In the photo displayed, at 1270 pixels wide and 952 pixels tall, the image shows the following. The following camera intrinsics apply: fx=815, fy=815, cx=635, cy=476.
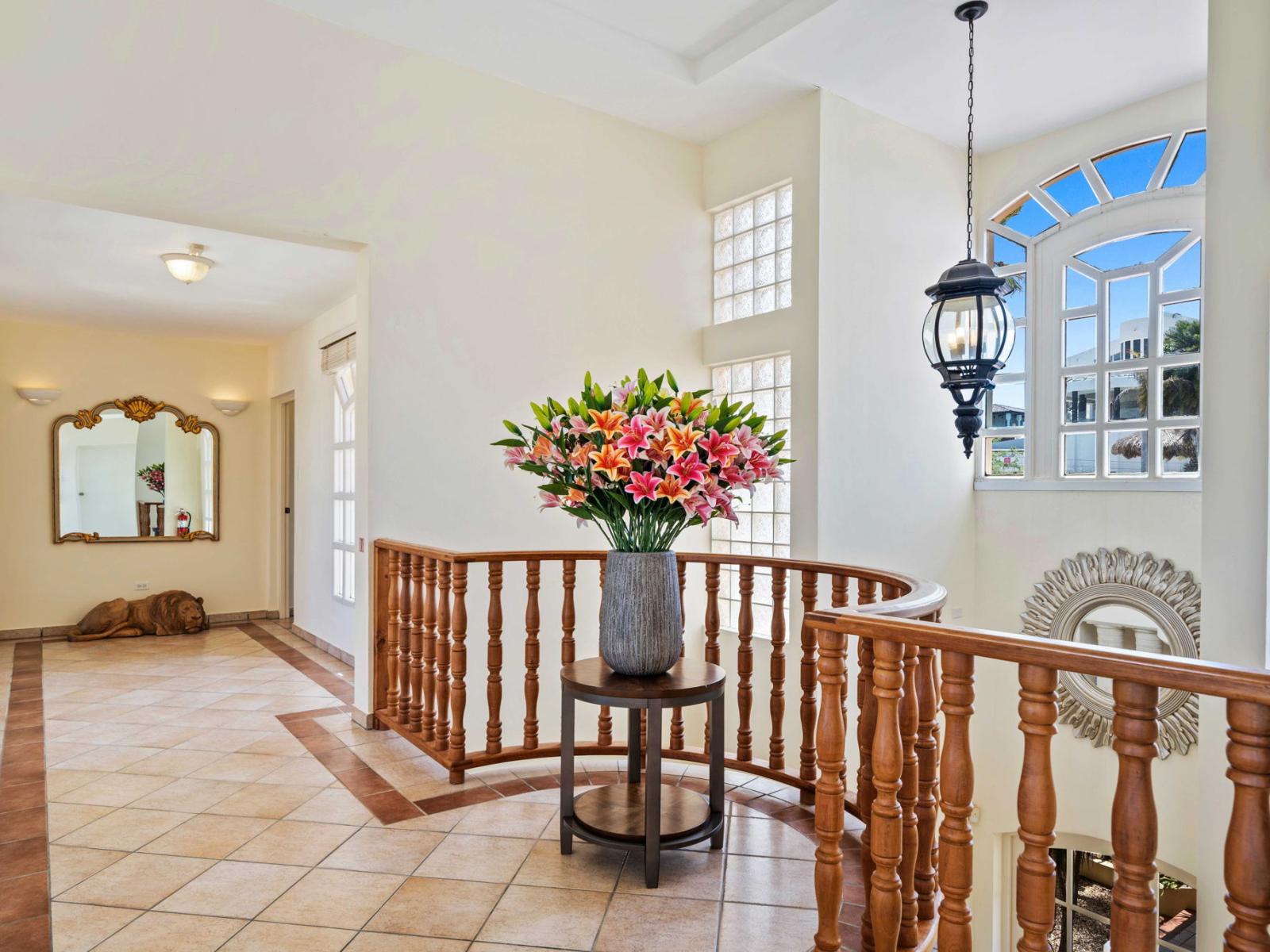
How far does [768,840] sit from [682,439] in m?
1.36

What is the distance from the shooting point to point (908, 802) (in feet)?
6.36

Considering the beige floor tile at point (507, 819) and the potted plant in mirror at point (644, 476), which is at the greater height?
the potted plant in mirror at point (644, 476)

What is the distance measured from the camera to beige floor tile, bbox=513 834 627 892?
7.76 feet

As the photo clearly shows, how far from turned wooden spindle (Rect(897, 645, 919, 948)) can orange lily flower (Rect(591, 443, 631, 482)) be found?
0.86 m

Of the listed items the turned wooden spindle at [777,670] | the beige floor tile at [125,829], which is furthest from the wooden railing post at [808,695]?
the beige floor tile at [125,829]

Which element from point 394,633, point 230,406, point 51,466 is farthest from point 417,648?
point 51,466

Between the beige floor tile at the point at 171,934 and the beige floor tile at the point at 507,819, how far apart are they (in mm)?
776

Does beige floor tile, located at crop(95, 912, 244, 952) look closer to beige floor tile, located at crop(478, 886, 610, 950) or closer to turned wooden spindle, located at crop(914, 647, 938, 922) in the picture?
beige floor tile, located at crop(478, 886, 610, 950)

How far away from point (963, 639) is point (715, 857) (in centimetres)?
136

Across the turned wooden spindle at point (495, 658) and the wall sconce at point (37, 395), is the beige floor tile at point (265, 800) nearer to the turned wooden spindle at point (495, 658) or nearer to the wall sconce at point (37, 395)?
the turned wooden spindle at point (495, 658)

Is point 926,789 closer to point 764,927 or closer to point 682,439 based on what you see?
point 764,927

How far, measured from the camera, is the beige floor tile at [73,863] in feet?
7.73

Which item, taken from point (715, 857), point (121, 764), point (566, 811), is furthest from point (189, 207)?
point (715, 857)

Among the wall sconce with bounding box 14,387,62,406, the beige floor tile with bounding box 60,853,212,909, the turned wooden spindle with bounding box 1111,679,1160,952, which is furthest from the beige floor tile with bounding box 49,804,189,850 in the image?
the wall sconce with bounding box 14,387,62,406
